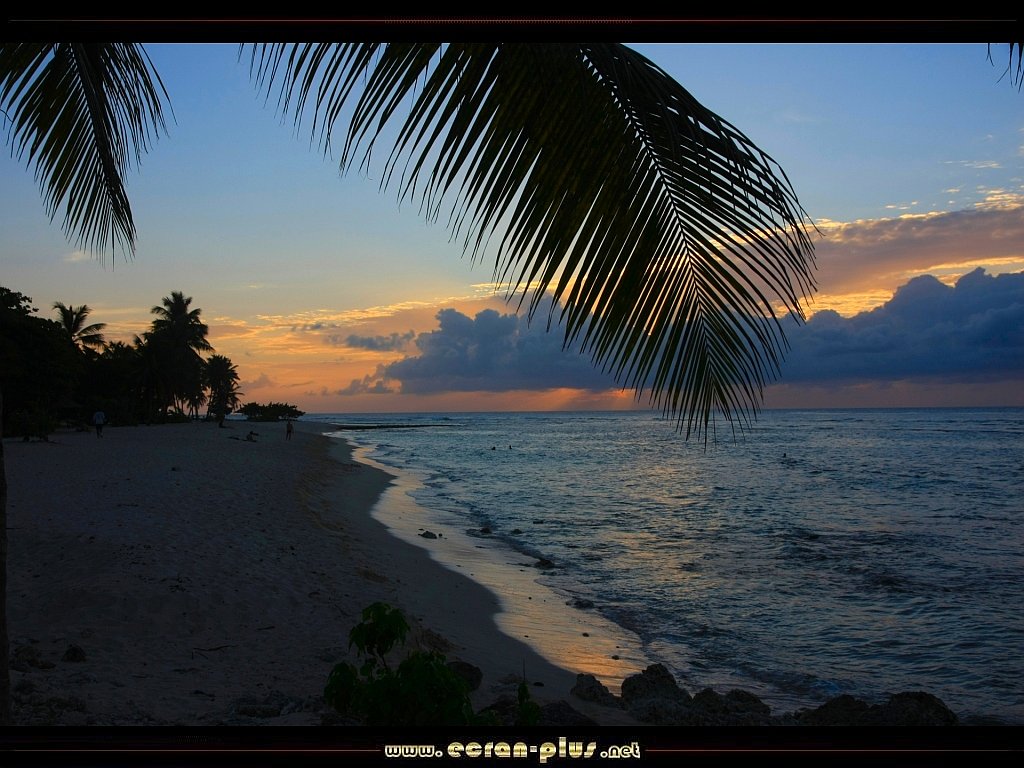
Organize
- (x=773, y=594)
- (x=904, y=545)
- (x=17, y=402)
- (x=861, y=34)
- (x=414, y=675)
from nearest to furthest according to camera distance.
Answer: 1. (x=861, y=34)
2. (x=414, y=675)
3. (x=773, y=594)
4. (x=904, y=545)
5. (x=17, y=402)

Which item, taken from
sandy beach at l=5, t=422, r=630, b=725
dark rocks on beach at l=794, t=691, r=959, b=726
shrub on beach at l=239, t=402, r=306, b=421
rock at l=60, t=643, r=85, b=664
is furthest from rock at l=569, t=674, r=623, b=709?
shrub on beach at l=239, t=402, r=306, b=421

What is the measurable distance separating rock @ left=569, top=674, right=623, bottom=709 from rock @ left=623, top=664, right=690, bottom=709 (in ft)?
0.31

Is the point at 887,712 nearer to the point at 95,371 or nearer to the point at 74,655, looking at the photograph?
the point at 74,655

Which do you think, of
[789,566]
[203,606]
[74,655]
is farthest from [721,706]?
[789,566]

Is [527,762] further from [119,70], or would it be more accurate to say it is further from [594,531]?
[594,531]

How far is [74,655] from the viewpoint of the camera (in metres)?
4.63

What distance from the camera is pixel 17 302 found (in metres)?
28.1

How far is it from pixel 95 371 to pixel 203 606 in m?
45.2

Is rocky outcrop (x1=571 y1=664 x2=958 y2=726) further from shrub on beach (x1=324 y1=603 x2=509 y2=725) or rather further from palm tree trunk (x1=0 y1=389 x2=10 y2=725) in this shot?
palm tree trunk (x1=0 y1=389 x2=10 y2=725)

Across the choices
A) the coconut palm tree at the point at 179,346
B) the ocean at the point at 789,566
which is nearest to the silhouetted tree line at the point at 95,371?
the coconut palm tree at the point at 179,346

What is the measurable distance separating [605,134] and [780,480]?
96.1ft

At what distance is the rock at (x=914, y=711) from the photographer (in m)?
4.97

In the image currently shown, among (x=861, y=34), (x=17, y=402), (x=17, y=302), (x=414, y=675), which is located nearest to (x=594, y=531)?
(x=414, y=675)

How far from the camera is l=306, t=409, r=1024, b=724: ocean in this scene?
6.98 m
